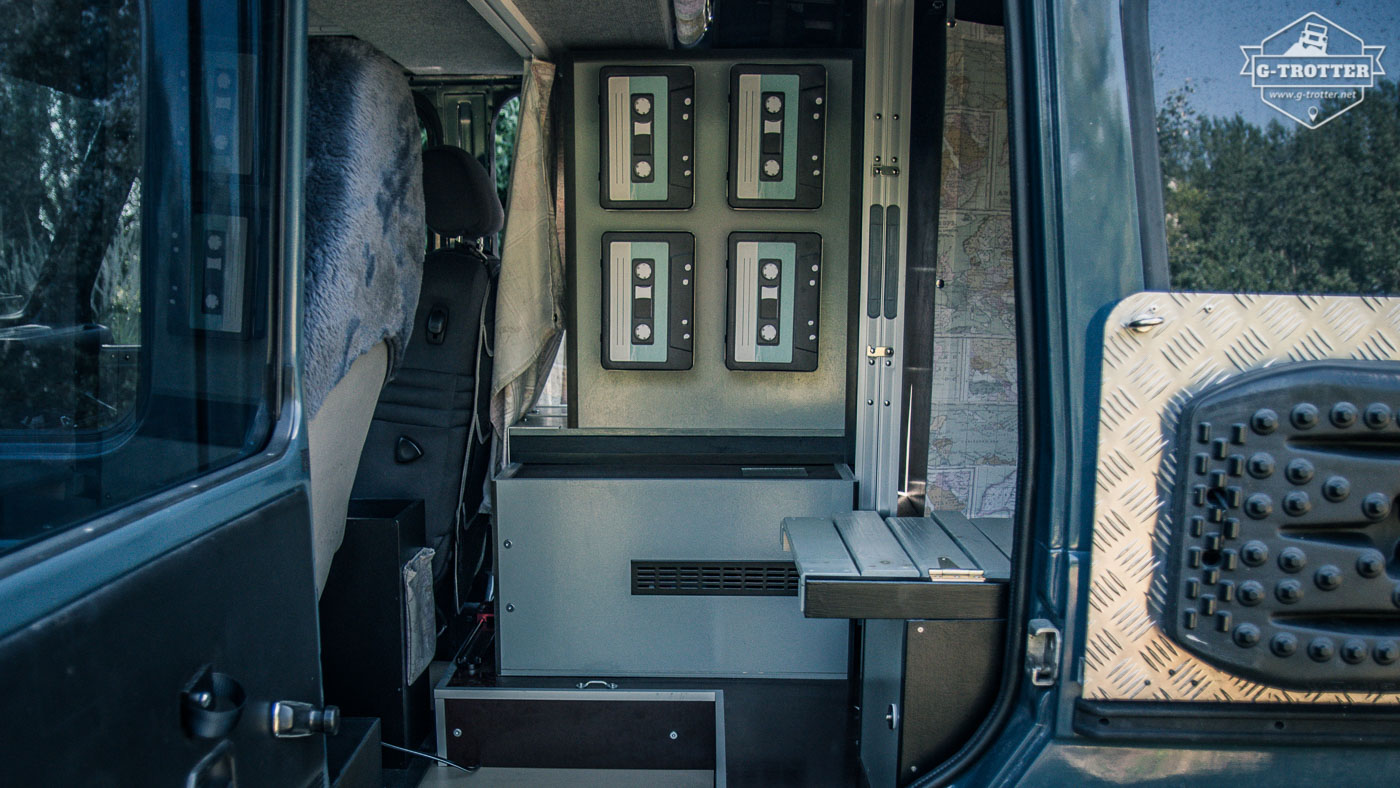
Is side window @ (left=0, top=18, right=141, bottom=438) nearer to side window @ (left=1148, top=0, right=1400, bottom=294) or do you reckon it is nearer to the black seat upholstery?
side window @ (left=1148, top=0, right=1400, bottom=294)

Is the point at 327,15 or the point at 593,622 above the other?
the point at 327,15

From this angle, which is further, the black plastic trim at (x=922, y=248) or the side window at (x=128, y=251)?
the black plastic trim at (x=922, y=248)

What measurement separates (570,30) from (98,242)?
1946mm

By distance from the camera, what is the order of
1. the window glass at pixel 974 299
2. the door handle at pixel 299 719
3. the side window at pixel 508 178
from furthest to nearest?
the side window at pixel 508 178 → the window glass at pixel 974 299 → the door handle at pixel 299 719

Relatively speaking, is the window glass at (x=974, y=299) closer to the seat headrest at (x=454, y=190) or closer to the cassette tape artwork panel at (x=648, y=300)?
the cassette tape artwork panel at (x=648, y=300)

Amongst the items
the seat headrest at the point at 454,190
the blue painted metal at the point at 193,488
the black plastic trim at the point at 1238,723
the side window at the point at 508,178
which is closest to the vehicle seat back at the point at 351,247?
the blue painted metal at the point at 193,488

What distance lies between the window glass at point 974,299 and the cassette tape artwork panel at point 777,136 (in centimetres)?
42

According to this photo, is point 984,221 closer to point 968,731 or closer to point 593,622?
point 968,731

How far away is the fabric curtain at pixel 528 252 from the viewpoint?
2.74 metres

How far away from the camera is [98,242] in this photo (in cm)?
89

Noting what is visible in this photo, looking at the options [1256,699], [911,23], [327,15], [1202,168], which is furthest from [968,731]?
[327,15]

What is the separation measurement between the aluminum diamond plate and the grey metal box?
135 cm

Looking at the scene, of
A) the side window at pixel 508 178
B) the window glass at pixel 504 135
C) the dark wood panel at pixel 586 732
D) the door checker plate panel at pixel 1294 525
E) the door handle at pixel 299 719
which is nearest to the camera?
the door handle at pixel 299 719

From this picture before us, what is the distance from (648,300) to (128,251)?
74.4 inches
